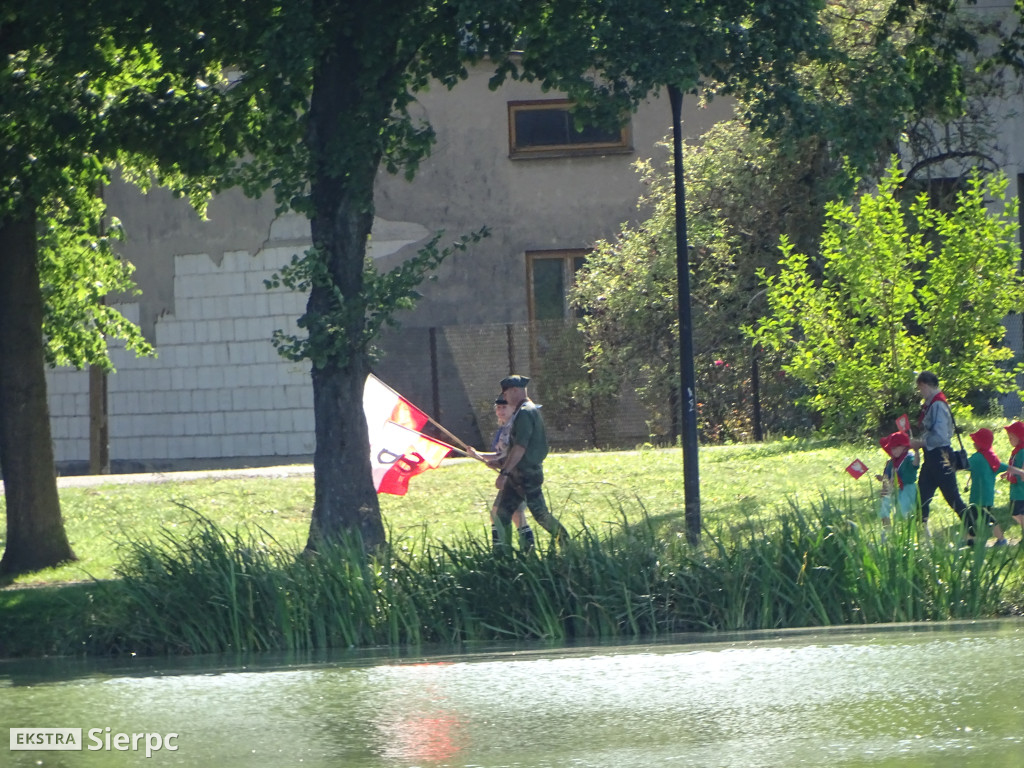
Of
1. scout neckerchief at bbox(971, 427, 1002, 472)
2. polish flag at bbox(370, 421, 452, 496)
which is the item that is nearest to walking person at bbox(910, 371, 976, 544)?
scout neckerchief at bbox(971, 427, 1002, 472)

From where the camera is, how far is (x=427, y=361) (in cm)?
2359

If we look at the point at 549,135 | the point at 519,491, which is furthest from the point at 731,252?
the point at 519,491

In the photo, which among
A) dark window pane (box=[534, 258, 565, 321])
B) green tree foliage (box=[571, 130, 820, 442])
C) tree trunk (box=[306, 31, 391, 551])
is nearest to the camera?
tree trunk (box=[306, 31, 391, 551])

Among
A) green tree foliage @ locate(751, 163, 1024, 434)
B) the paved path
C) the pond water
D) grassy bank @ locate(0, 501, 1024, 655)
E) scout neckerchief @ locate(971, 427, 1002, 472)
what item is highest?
green tree foliage @ locate(751, 163, 1024, 434)

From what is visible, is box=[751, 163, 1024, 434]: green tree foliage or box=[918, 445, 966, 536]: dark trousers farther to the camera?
box=[751, 163, 1024, 434]: green tree foliage

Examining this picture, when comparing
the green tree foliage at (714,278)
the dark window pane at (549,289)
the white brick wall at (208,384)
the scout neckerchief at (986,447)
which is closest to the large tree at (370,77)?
the scout neckerchief at (986,447)

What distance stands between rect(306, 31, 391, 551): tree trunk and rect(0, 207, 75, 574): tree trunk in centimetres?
284

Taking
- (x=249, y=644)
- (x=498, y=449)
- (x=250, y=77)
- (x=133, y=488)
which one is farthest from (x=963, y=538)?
(x=133, y=488)

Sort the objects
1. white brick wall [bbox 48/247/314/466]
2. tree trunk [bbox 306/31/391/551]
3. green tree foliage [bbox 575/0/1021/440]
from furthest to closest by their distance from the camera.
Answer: white brick wall [bbox 48/247/314/466], green tree foliage [bbox 575/0/1021/440], tree trunk [bbox 306/31/391/551]

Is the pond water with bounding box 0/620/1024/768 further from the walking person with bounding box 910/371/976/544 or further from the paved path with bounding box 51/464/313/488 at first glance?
the paved path with bounding box 51/464/313/488

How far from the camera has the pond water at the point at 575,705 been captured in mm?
5867

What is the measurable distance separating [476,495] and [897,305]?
5448 mm

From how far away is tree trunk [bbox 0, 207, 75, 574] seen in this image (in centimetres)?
1300

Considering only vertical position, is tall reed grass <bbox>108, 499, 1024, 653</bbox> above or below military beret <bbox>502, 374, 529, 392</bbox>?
below
